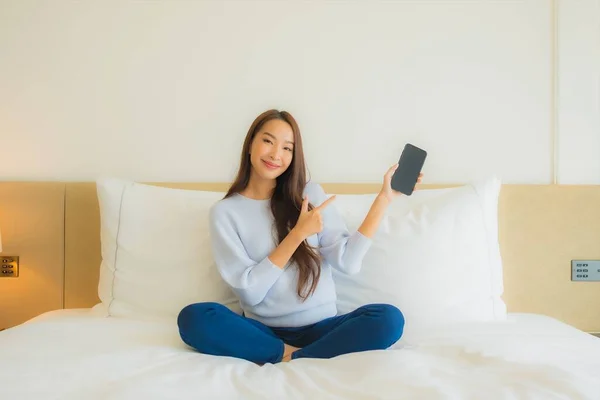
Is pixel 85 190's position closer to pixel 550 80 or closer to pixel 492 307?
pixel 492 307

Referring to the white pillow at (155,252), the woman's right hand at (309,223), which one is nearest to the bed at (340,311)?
the white pillow at (155,252)

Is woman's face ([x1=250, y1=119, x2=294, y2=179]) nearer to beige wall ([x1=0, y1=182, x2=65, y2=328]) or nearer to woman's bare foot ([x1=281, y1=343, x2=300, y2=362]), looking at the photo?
woman's bare foot ([x1=281, y1=343, x2=300, y2=362])

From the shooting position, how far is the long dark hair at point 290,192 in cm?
170

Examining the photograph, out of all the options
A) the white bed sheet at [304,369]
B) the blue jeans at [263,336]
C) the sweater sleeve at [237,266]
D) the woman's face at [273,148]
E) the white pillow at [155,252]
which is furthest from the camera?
the white pillow at [155,252]

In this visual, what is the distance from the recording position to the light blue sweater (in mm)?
1638

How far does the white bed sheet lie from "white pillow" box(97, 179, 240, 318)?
185 mm

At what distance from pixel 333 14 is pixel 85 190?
3.75 ft

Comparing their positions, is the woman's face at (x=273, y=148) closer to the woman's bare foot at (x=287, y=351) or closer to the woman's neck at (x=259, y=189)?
the woman's neck at (x=259, y=189)

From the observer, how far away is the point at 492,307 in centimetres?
184

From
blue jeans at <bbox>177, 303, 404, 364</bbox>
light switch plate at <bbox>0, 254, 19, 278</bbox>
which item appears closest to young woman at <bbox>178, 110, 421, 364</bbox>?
blue jeans at <bbox>177, 303, 404, 364</bbox>

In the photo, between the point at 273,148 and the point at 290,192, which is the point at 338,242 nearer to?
the point at 290,192

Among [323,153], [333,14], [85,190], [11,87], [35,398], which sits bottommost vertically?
[35,398]

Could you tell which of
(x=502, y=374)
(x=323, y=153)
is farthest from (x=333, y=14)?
(x=502, y=374)

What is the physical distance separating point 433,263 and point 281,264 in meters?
0.49
